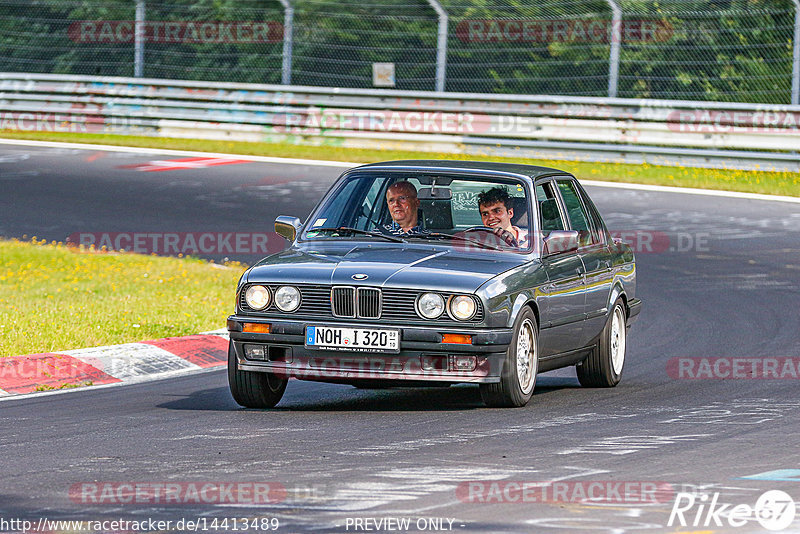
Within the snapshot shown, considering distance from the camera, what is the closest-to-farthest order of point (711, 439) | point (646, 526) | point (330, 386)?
point (646, 526) → point (711, 439) → point (330, 386)

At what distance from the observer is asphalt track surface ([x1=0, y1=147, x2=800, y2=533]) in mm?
5996

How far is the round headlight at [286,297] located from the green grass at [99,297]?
9.19 feet

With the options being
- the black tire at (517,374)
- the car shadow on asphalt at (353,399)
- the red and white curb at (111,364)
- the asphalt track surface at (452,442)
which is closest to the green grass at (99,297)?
the red and white curb at (111,364)

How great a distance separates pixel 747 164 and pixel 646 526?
1814 cm

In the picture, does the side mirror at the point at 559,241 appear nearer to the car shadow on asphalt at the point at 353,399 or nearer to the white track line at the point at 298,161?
the car shadow on asphalt at the point at 353,399

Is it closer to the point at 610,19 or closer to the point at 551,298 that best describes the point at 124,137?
the point at 610,19

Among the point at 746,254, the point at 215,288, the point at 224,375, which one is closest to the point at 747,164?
the point at 746,254

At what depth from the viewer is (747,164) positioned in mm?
23125

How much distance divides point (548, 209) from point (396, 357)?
204cm

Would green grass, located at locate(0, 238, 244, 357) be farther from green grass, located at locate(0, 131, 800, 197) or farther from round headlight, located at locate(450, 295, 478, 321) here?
green grass, located at locate(0, 131, 800, 197)

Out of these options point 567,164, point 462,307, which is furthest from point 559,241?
point 567,164

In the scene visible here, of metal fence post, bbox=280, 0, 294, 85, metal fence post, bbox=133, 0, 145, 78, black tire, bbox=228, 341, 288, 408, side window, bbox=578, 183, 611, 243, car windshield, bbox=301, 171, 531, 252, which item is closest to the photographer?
black tire, bbox=228, 341, 288, 408

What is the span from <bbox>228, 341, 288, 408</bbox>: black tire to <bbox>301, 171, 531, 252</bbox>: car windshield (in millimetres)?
1124

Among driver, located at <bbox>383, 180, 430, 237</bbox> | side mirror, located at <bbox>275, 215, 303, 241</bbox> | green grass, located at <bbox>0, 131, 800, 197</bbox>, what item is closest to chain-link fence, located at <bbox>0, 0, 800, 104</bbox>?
green grass, located at <bbox>0, 131, 800, 197</bbox>
